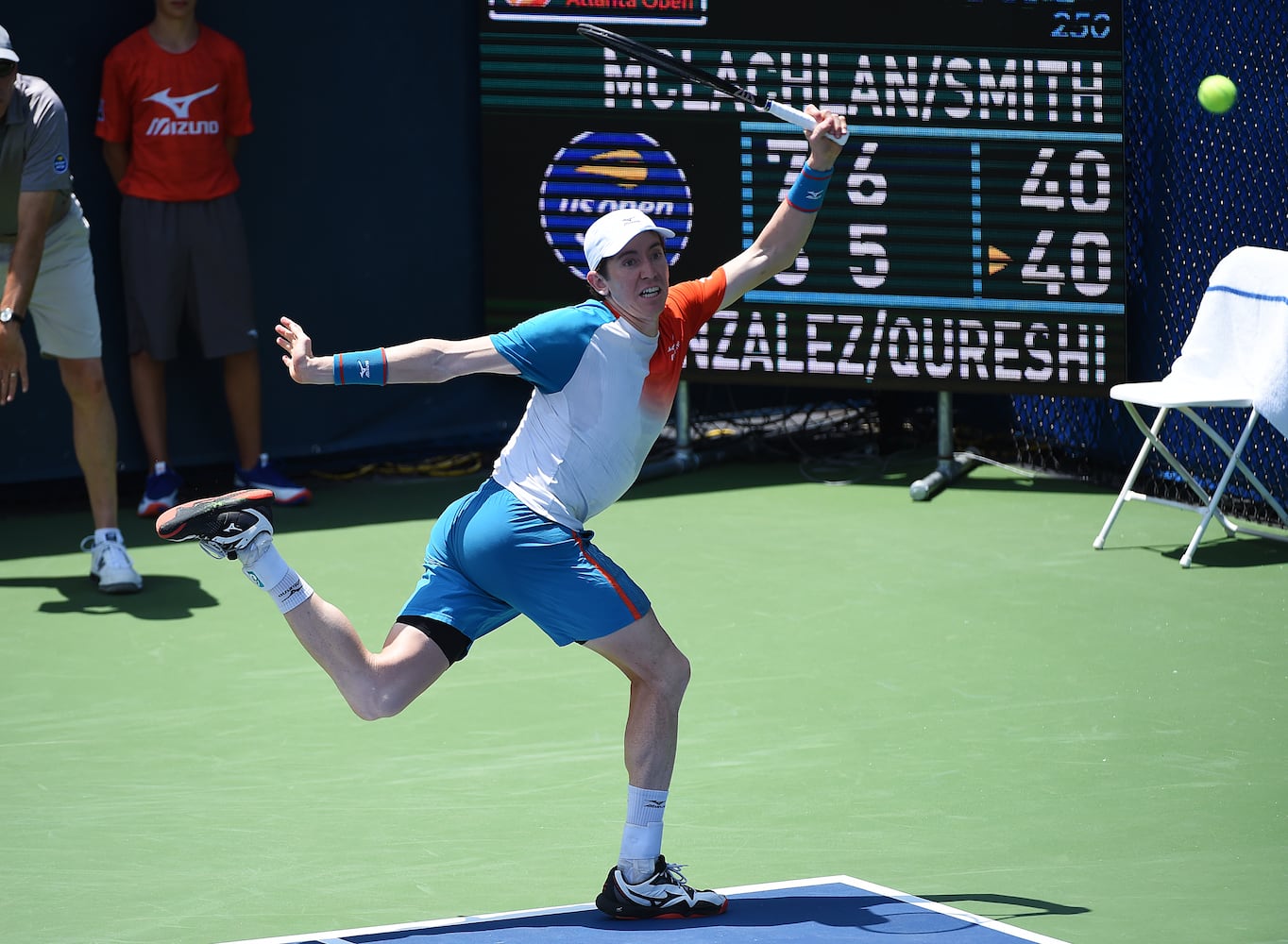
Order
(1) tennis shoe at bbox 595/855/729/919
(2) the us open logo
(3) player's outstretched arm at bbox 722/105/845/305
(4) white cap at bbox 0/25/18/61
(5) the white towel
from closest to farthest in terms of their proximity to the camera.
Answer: (1) tennis shoe at bbox 595/855/729/919 < (3) player's outstretched arm at bbox 722/105/845/305 < (4) white cap at bbox 0/25/18/61 < (5) the white towel < (2) the us open logo

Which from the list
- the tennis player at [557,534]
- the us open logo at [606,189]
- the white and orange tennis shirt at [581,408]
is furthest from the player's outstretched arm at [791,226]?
the us open logo at [606,189]

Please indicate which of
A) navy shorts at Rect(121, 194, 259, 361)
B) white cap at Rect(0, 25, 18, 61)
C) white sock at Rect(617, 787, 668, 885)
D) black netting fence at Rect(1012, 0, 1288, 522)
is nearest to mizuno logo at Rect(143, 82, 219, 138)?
navy shorts at Rect(121, 194, 259, 361)

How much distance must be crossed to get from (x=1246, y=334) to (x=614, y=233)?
4.30 m

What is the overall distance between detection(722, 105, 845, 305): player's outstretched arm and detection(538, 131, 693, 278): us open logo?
4414 millimetres

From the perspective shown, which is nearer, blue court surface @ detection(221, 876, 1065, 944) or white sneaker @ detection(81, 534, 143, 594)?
blue court surface @ detection(221, 876, 1065, 944)

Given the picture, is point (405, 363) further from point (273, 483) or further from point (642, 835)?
point (273, 483)

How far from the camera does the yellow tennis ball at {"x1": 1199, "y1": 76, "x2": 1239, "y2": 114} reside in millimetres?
8039

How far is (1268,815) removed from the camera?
527 cm

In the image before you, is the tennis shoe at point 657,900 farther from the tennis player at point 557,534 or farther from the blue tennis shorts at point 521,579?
the blue tennis shorts at point 521,579

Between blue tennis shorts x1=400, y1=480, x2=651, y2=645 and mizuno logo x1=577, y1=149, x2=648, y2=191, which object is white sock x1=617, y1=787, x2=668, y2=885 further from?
mizuno logo x1=577, y1=149, x2=648, y2=191

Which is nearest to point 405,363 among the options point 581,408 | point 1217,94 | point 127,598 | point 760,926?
point 581,408

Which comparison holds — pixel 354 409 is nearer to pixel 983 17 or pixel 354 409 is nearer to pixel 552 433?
pixel 983 17

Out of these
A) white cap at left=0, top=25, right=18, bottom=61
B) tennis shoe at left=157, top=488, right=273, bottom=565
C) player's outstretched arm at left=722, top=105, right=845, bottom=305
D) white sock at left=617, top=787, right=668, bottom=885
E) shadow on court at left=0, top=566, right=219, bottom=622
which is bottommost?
shadow on court at left=0, top=566, right=219, bottom=622

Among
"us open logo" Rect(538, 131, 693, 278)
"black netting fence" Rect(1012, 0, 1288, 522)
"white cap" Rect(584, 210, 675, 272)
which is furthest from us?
"us open logo" Rect(538, 131, 693, 278)
